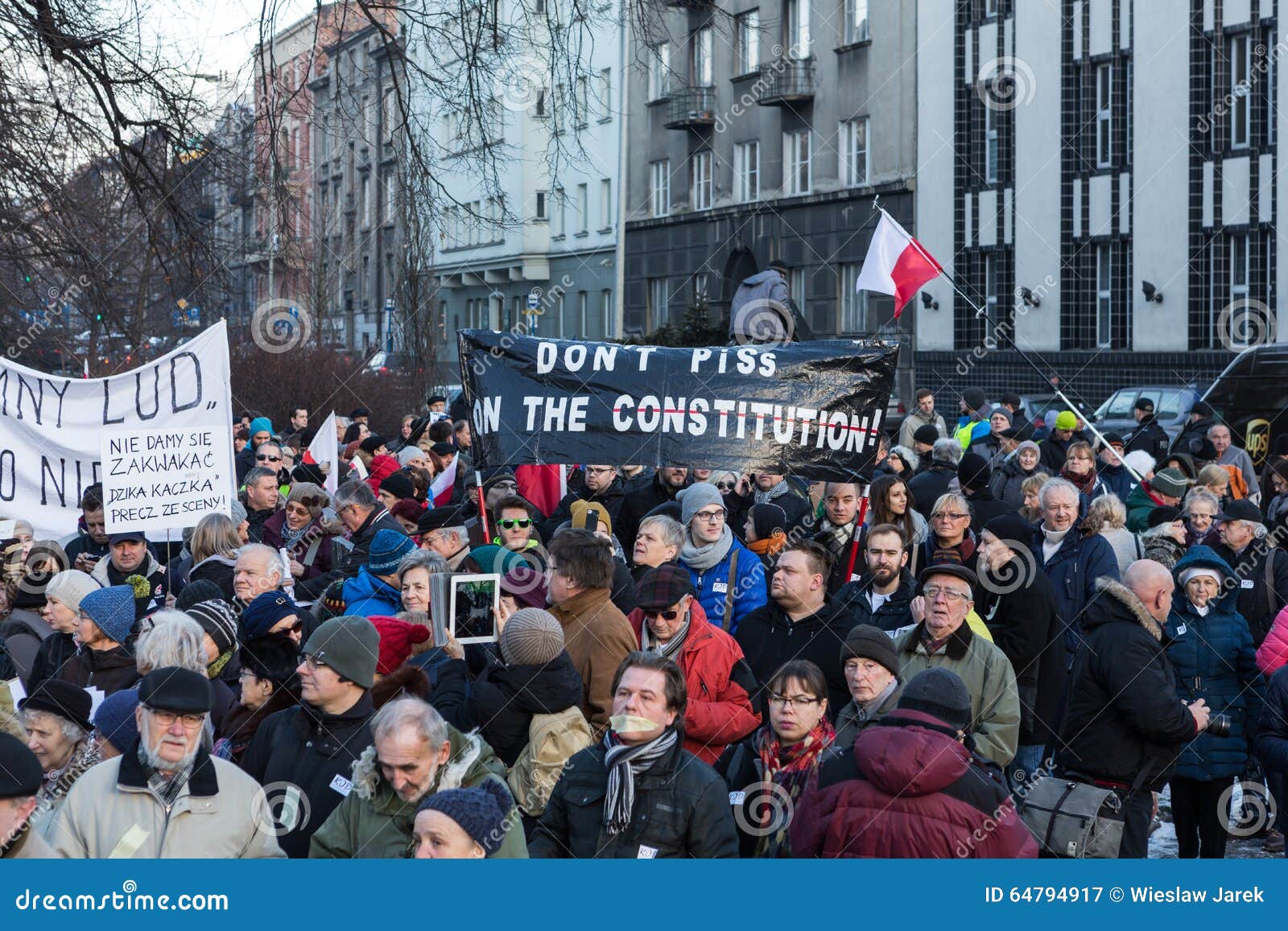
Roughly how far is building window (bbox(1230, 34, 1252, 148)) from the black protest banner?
24.3m

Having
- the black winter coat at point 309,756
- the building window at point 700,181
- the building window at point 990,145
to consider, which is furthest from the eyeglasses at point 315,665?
the building window at point 700,181

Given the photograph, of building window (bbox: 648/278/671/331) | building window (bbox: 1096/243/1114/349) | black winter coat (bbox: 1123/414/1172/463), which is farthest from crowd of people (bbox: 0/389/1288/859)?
building window (bbox: 648/278/671/331)

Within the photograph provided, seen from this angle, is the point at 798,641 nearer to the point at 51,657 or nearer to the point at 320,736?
the point at 320,736

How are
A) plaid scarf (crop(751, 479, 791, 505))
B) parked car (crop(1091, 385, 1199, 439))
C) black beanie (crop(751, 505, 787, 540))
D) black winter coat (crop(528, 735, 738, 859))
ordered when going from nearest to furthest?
black winter coat (crop(528, 735, 738, 859)) → black beanie (crop(751, 505, 787, 540)) → plaid scarf (crop(751, 479, 791, 505)) → parked car (crop(1091, 385, 1199, 439))

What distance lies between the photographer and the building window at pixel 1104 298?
115 feet

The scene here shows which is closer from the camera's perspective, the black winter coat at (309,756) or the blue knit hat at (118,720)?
the black winter coat at (309,756)

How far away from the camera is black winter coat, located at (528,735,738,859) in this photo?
208 inches

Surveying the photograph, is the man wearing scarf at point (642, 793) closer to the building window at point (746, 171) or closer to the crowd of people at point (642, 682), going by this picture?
the crowd of people at point (642, 682)

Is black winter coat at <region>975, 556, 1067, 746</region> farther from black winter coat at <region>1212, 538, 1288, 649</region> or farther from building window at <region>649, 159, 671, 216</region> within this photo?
building window at <region>649, 159, 671, 216</region>

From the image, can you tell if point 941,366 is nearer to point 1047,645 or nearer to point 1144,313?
point 1144,313

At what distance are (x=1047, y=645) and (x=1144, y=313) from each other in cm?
2711

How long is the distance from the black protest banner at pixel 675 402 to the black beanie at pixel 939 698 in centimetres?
402

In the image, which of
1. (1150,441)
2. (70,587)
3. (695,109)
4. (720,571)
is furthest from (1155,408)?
(695,109)

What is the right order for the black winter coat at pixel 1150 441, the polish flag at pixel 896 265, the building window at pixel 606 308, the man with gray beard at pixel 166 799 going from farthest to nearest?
the building window at pixel 606 308
the black winter coat at pixel 1150 441
the polish flag at pixel 896 265
the man with gray beard at pixel 166 799
